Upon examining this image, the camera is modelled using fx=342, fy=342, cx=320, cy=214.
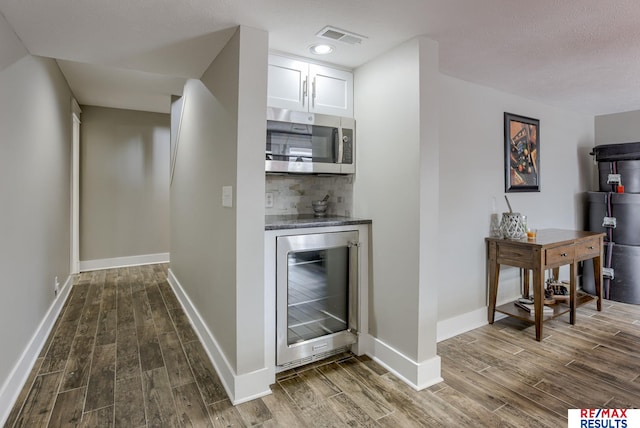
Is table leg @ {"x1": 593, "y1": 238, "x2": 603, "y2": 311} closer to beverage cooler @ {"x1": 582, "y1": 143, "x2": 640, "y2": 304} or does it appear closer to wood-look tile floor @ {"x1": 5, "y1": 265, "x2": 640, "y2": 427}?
wood-look tile floor @ {"x1": 5, "y1": 265, "x2": 640, "y2": 427}

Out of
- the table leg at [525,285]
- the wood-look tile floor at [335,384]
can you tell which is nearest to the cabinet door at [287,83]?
the wood-look tile floor at [335,384]

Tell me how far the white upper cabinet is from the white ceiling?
0.33ft

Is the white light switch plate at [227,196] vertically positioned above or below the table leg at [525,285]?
above

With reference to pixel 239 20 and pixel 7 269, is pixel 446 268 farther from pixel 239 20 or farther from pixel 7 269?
pixel 7 269

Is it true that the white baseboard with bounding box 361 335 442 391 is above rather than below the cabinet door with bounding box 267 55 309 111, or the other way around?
below

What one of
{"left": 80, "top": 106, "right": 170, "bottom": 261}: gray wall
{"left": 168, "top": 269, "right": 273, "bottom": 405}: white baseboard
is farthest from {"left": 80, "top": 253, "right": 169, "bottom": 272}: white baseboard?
{"left": 168, "top": 269, "right": 273, "bottom": 405}: white baseboard

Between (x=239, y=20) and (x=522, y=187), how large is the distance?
3.05 metres

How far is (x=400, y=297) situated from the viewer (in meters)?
2.30

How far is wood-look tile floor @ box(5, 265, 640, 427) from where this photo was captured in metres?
1.87

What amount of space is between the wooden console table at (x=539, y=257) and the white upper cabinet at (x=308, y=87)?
1.81 meters

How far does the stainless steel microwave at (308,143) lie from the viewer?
235 centimetres

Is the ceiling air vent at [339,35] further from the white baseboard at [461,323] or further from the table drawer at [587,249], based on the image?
the table drawer at [587,249]

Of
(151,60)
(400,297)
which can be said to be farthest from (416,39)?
(151,60)

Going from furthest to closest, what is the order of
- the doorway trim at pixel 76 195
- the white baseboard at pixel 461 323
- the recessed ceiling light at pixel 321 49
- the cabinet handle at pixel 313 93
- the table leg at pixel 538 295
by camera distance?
the doorway trim at pixel 76 195 → the white baseboard at pixel 461 323 → the table leg at pixel 538 295 → the cabinet handle at pixel 313 93 → the recessed ceiling light at pixel 321 49
